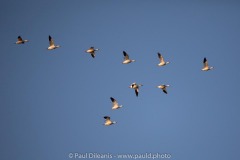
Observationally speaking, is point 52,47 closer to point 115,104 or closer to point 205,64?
point 115,104

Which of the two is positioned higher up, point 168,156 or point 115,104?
point 168,156

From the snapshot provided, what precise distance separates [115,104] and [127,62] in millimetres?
3807

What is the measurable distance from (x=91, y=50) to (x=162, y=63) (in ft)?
19.9

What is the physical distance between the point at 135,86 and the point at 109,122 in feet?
12.2

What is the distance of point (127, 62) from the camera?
60750mm

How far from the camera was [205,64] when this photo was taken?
6241 centimetres

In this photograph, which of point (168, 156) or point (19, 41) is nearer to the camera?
point (19, 41)

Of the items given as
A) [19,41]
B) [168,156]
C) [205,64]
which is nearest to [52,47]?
[19,41]

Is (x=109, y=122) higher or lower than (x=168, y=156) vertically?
lower

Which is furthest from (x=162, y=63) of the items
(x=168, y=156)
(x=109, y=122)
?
(x=168, y=156)

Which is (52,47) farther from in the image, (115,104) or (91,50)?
(115,104)

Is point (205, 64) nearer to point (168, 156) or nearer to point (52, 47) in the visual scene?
point (52, 47)

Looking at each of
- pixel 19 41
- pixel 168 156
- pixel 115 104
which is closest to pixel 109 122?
pixel 115 104

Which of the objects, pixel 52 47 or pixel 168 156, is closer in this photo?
pixel 52 47
